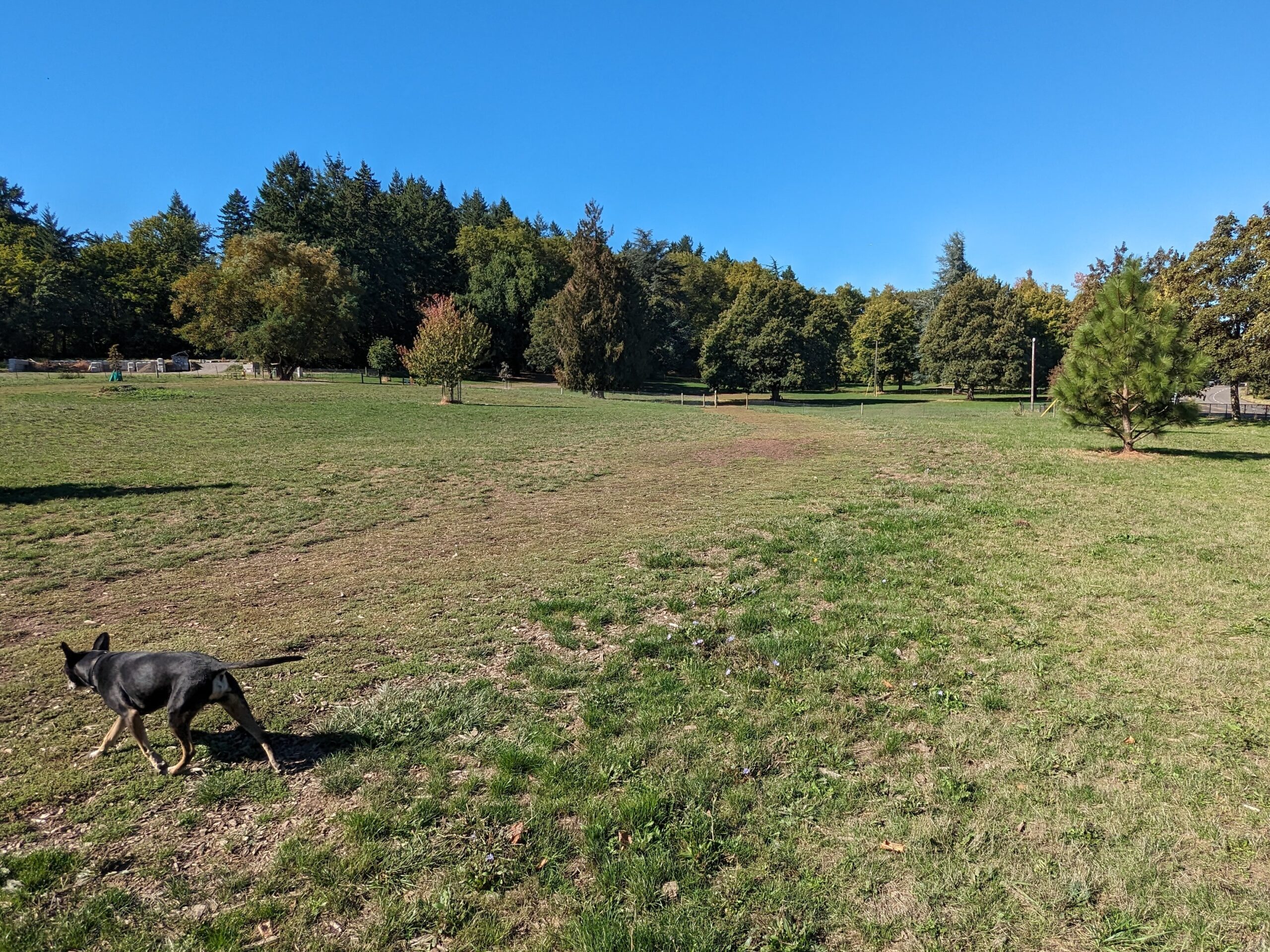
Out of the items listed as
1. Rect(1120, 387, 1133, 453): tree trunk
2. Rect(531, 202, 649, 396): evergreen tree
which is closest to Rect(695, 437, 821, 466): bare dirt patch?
Rect(1120, 387, 1133, 453): tree trunk

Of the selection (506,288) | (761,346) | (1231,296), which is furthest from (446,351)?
(1231,296)

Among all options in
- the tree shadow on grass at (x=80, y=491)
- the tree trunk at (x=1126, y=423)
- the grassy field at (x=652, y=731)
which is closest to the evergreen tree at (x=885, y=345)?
the tree trunk at (x=1126, y=423)

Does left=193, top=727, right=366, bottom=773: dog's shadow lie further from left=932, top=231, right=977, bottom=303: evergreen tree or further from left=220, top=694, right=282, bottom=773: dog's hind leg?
left=932, top=231, right=977, bottom=303: evergreen tree

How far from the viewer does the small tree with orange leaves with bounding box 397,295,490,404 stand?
1421 inches

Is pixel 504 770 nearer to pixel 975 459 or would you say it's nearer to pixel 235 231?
pixel 975 459

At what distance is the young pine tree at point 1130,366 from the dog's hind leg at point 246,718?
68.4 feet

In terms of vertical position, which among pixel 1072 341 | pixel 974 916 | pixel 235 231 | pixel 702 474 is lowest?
pixel 974 916

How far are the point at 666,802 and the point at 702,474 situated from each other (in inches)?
511

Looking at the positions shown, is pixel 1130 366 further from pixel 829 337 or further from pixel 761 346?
pixel 829 337

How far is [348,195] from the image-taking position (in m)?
65.9

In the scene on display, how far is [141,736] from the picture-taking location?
400 cm

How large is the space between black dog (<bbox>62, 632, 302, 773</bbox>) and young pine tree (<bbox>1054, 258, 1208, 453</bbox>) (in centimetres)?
2085

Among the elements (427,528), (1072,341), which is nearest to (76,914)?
(427,528)

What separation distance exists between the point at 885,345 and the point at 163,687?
81995 millimetres
